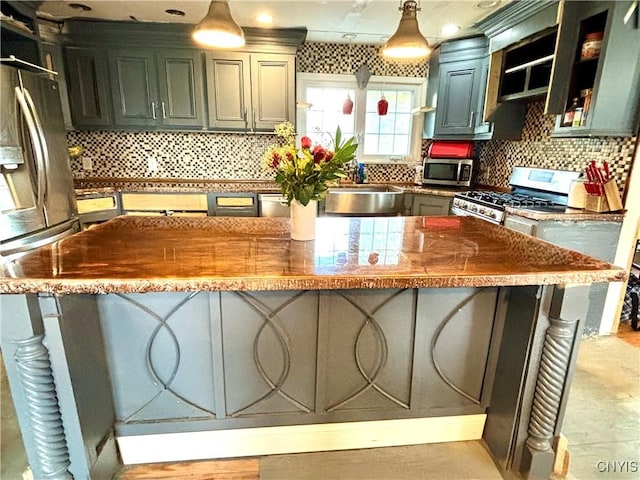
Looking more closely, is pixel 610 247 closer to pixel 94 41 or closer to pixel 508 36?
pixel 508 36

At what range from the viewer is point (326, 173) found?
145 centimetres

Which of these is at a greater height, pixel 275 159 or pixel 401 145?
pixel 401 145

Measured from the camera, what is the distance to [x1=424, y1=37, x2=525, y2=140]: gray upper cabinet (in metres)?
3.48

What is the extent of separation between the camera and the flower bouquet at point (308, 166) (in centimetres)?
144

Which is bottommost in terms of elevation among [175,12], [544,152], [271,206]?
[271,206]

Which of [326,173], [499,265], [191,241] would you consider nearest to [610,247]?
[499,265]

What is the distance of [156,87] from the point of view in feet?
11.7

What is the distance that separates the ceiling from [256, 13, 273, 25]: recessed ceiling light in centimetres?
4

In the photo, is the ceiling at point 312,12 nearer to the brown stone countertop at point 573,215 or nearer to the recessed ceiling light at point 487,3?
the recessed ceiling light at point 487,3

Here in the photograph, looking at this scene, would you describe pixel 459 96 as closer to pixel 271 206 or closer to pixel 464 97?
pixel 464 97

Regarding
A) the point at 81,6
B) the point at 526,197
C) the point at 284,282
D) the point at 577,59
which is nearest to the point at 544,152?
the point at 526,197

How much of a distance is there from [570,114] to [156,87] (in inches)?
146

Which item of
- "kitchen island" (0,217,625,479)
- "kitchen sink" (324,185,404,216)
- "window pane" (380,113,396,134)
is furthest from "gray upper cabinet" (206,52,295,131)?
"kitchen island" (0,217,625,479)

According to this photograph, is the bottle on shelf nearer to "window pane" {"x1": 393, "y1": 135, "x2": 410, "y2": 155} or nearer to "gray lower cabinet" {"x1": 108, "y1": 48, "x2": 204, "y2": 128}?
"window pane" {"x1": 393, "y1": 135, "x2": 410, "y2": 155}
